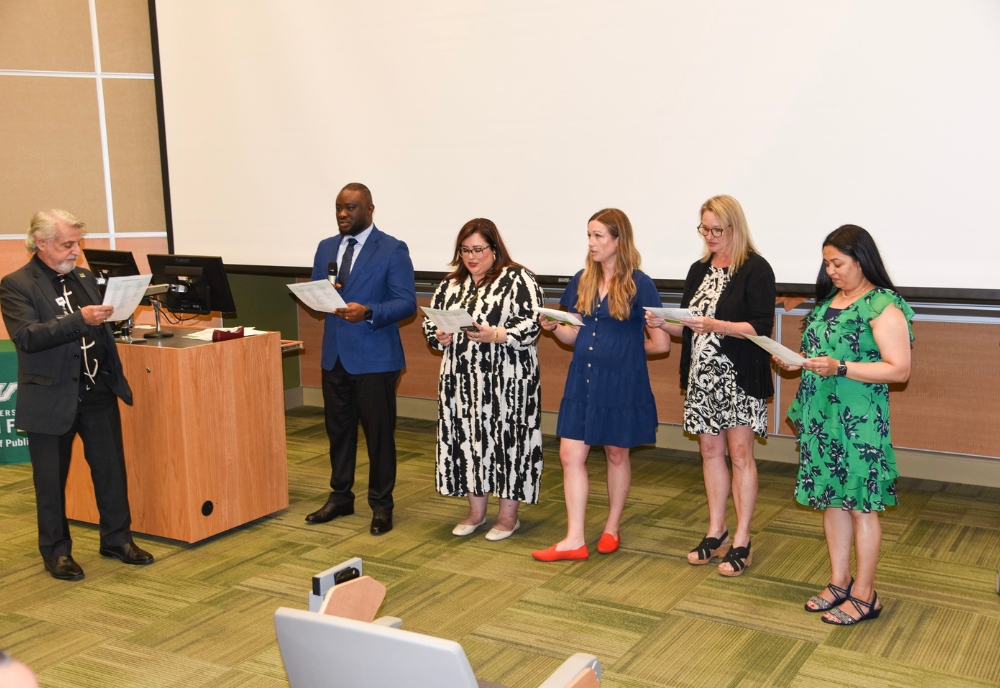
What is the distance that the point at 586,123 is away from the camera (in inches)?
179

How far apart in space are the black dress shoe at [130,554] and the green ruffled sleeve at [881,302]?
319 centimetres

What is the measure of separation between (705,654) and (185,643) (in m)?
1.86

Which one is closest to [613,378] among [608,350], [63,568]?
[608,350]

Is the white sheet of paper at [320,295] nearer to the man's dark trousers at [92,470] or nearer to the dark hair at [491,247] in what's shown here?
the dark hair at [491,247]

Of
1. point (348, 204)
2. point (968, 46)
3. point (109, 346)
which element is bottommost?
point (109, 346)

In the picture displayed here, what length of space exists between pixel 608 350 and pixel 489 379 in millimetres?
597

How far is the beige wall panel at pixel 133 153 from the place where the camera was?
6.10m

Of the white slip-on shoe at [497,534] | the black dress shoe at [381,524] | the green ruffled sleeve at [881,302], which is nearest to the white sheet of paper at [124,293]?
the black dress shoe at [381,524]

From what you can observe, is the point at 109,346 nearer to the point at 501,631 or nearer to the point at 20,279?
the point at 20,279

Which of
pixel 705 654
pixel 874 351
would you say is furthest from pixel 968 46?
pixel 705 654

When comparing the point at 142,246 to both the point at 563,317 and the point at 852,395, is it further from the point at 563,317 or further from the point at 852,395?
the point at 852,395

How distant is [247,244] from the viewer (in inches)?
231

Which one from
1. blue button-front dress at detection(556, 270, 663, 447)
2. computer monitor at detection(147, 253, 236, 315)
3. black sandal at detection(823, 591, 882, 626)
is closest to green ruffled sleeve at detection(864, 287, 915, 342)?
blue button-front dress at detection(556, 270, 663, 447)

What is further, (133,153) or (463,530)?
(133,153)
